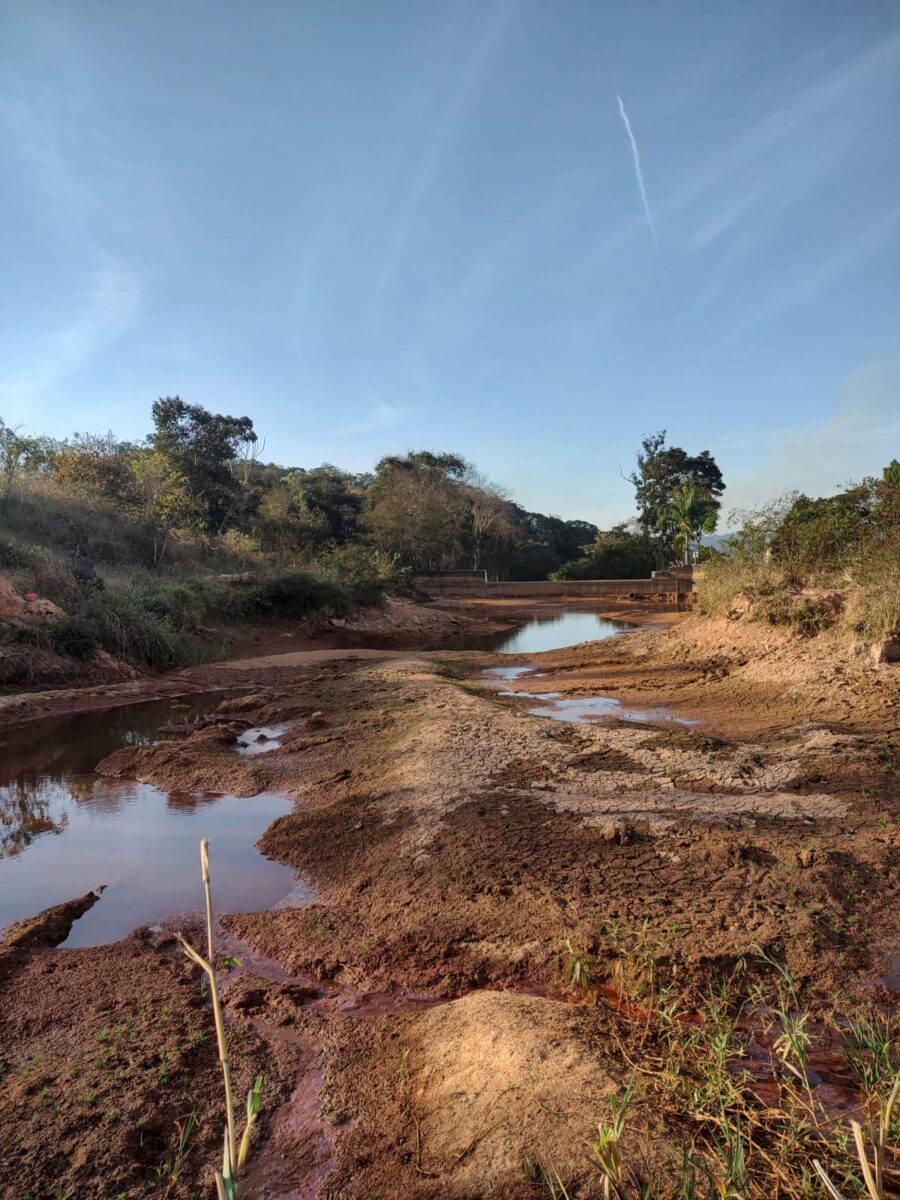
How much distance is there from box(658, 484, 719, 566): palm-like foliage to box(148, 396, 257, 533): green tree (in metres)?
26.9

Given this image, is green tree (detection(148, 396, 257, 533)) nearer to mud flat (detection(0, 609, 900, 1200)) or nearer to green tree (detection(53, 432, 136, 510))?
green tree (detection(53, 432, 136, 510))

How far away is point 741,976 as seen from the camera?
127 inches

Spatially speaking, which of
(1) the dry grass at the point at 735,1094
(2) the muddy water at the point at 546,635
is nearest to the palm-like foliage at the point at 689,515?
(2) the muddy water at the point at 546,635

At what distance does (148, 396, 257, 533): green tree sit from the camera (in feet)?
111

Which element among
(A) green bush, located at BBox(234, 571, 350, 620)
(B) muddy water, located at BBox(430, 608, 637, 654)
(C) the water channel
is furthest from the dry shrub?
(B) muddy water, located at BBox(430, 608, 637, 654)

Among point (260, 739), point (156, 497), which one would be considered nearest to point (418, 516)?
point (156, 497)

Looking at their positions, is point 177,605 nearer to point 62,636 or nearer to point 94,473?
point 62,636

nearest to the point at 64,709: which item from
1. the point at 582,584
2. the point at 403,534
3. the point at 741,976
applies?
the point at 741,976

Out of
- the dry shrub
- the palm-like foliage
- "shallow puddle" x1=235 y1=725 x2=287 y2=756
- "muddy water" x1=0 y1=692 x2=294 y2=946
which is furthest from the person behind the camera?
the palm-like foliage

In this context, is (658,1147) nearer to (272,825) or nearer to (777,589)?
(272,825)

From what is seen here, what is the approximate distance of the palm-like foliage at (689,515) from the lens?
43.7 metres

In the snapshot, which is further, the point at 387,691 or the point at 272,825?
the point at 387,691

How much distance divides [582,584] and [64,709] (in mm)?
34089

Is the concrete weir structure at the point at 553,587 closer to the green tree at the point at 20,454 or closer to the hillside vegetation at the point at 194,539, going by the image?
the hillside vegetation at the point at 194,539
